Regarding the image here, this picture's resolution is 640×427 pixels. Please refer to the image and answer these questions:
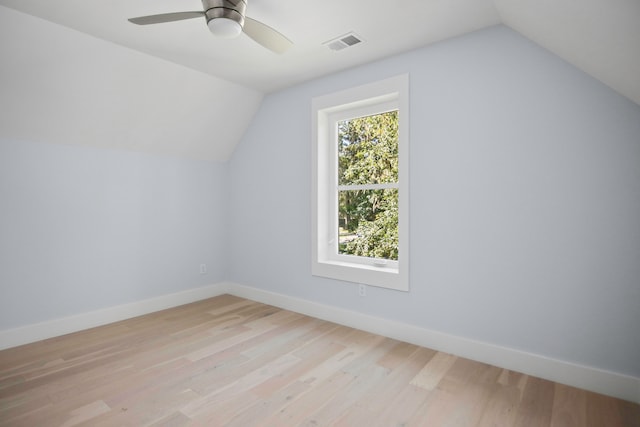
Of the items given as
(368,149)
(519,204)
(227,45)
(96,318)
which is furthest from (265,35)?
(96,318)

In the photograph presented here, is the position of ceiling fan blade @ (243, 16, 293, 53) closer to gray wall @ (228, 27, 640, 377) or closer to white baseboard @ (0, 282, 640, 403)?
gray wall @ (228, 27, 640, 377)

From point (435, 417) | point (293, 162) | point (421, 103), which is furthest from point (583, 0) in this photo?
point (293, 162)

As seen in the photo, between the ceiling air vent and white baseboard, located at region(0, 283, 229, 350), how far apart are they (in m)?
3.10

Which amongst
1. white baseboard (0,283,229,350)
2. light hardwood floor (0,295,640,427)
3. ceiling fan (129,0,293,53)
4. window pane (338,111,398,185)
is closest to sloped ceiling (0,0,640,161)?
ceiling fan (129,0,293,53)

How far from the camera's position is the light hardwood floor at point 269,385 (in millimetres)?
1818

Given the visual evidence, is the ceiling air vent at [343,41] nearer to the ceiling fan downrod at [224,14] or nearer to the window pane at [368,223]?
the ceiling fan downrod at [224,14]

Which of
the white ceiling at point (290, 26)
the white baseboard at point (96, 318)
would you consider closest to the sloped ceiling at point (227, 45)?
the white ceiling at point (290, 26)

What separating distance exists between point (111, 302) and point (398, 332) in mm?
2801

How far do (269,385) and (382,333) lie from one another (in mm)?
1180

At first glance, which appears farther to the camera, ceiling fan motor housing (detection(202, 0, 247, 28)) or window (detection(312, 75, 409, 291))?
window (detection(312, 75, 409, 291))

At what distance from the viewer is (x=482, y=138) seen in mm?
2438

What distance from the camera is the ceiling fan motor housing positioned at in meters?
1.82

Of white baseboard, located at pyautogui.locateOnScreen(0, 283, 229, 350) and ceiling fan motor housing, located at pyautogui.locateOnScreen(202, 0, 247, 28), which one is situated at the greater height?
ceiling fan motor housing, located at pyautogui.locateOnScreen(202, 0, 247, 28)

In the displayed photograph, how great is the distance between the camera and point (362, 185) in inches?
128
